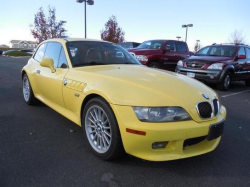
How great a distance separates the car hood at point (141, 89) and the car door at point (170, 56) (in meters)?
6.94

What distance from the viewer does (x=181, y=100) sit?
7.88 feet

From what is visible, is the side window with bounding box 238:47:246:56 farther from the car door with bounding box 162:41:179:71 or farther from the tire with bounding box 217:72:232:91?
the car door with bounding box 162:41:179:71

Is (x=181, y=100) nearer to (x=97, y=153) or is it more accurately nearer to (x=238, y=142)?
(x=97, y=153)

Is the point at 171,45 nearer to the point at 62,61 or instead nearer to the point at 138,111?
the point at 62,61

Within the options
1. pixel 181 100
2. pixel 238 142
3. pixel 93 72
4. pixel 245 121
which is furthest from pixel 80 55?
pixel 245 121

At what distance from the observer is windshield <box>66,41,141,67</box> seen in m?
3.51

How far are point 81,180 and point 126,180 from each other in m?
0.45

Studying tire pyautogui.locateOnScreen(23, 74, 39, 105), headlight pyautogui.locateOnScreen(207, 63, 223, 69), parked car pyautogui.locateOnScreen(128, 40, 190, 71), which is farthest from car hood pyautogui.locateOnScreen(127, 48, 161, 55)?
tire pyautogui.locateOnScreen(23, 74, 39, 105)

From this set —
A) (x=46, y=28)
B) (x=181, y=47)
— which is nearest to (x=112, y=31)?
(x=46, y=28)

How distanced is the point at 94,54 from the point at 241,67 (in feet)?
22.9

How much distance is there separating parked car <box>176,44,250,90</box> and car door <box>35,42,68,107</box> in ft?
17.6

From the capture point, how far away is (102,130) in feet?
8.94

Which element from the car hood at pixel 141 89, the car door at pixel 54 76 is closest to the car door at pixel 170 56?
the car door at pixel 54 76

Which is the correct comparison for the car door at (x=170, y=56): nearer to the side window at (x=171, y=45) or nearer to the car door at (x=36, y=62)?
the side window at (x=171, y=45)
